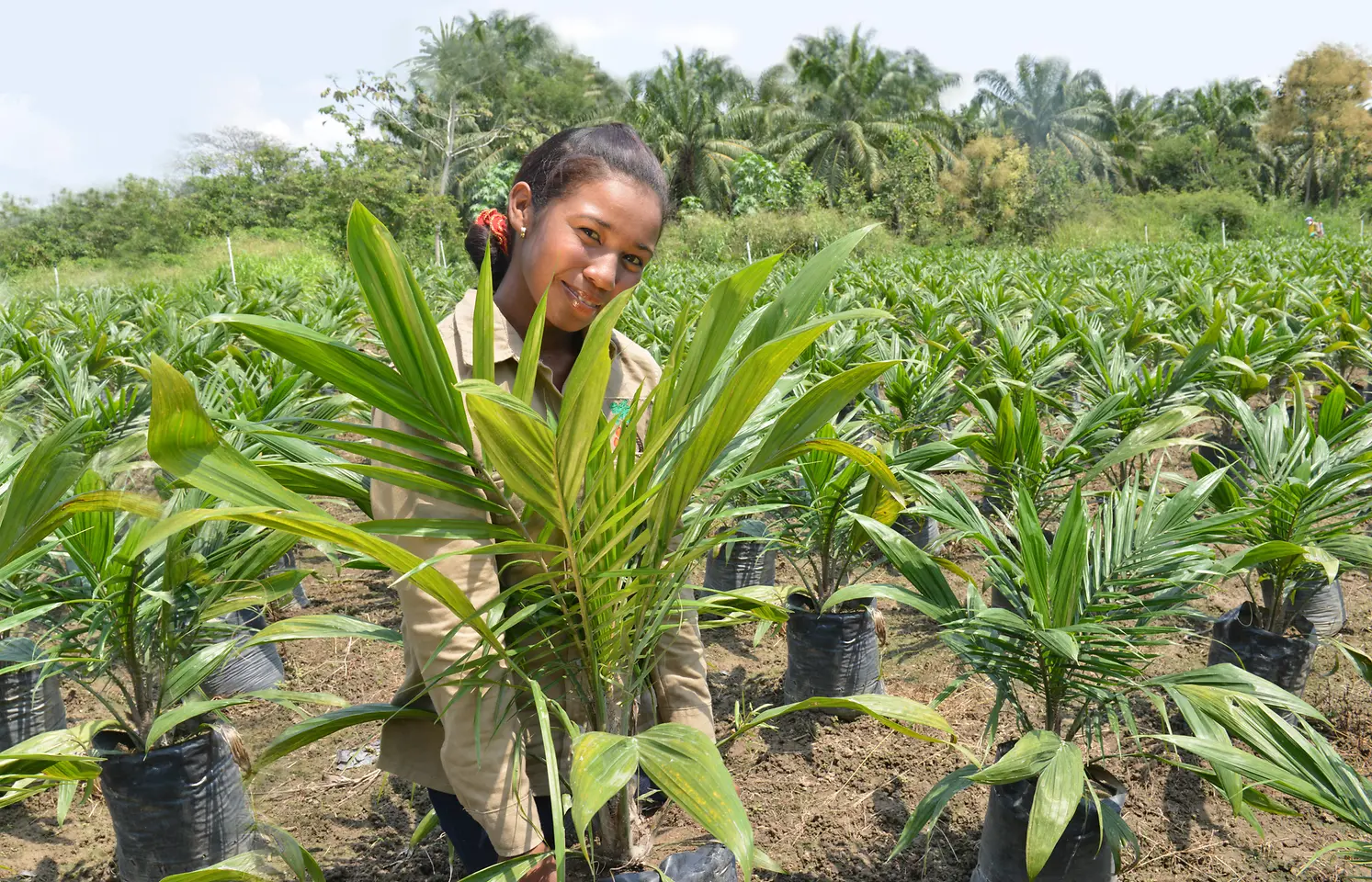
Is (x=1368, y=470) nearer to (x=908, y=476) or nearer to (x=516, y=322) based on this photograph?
(x=908, y=476)

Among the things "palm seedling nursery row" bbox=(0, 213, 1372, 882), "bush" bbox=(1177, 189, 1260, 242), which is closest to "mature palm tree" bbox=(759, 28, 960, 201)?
"bush" bbox=(1177, 189, 1260, 242)

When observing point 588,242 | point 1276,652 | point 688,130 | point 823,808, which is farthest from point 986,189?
point 588,242

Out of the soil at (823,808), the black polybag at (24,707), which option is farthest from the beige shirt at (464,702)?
the black polybag at (24,707)

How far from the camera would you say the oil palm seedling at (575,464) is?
0.67 metres

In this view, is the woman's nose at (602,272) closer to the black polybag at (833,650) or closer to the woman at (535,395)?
the woman at (535,395)

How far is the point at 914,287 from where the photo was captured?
7.12m

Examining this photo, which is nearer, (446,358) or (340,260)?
(446,358)

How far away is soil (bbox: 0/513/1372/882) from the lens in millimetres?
1786

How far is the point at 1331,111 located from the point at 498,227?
36.2 meters

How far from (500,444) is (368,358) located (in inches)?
5.2

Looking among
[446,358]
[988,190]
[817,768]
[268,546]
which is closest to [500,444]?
[446,358]

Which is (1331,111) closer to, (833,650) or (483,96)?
(483,96)

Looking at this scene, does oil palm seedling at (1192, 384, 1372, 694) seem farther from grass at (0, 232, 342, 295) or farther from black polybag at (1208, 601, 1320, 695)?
grass at (0, 232, 342, 295)

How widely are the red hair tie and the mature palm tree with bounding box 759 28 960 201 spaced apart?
25.8 metres
